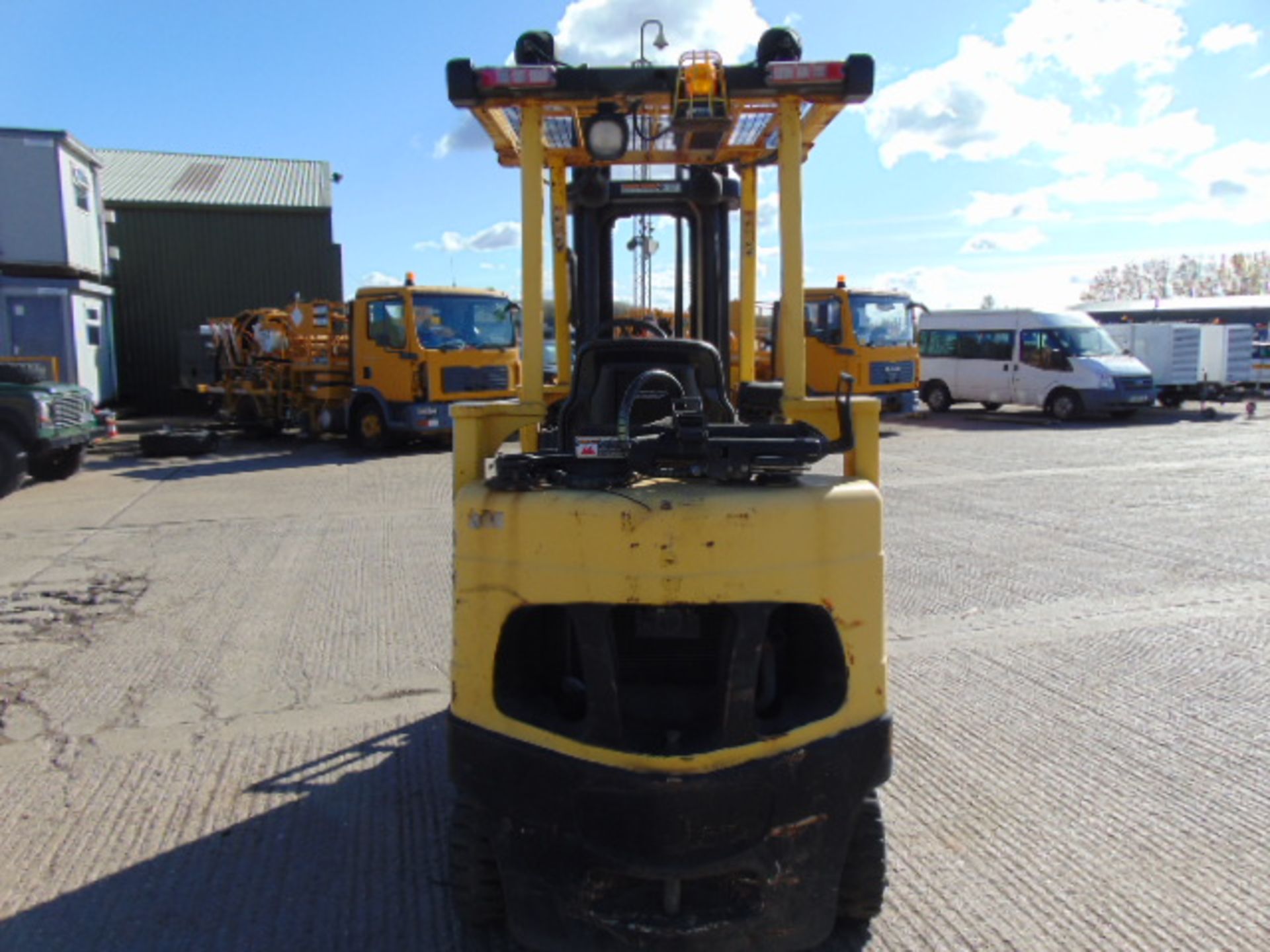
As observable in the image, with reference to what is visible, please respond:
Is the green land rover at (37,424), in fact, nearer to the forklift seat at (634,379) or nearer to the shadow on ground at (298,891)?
the shadow on ground at (298,891)

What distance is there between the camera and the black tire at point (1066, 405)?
19828 mm

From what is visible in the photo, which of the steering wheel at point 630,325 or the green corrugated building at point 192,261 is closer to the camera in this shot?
the steering wheel at point 630,325

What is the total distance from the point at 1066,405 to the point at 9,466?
18.8m

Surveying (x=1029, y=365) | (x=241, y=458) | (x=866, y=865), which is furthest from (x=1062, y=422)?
(x=866, y=865)

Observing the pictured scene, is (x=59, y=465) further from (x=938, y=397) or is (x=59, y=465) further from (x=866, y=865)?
(x=938, y=397)

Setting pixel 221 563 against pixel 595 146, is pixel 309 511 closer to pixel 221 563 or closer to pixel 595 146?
pixel 221 563

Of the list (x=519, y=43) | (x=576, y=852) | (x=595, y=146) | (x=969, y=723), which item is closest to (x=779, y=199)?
(x=595, y=146)

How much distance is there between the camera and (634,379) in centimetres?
353

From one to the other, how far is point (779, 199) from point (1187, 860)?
2673 mm

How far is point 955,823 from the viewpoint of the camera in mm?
3484

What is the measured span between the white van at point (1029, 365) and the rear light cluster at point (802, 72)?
18601 millimetres

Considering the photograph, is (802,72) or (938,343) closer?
(802,72)

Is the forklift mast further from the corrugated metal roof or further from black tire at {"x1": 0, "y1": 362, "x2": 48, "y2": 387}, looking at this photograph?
the corrugated metal roof

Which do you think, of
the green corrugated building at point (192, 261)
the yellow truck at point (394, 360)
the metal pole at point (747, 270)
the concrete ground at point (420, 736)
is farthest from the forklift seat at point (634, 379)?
the green corrugated building at point (192, 261)
